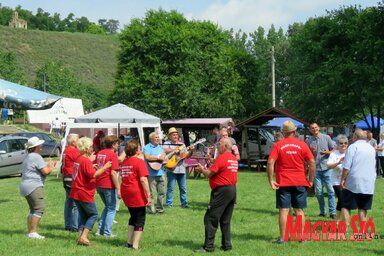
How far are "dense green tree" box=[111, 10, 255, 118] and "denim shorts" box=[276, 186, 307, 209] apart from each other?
23241 mm

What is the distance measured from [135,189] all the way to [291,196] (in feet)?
7.40

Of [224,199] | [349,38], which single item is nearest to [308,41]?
[349,38]

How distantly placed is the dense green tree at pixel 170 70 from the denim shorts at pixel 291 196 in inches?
915

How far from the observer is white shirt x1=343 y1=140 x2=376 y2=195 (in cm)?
824

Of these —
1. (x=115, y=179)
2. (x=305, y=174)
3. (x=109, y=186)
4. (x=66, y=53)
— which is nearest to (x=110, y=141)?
(x=115, y=179)

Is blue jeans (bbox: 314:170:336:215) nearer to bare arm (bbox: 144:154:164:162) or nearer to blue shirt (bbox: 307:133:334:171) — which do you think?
blue shirt (bbox: 307:133:334:171)

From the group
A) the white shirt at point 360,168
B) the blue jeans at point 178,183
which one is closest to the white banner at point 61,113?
the blue jeans at point 178,183

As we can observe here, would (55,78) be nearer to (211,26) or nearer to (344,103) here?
(211,26)

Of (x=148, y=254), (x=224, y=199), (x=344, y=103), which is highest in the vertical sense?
(x=344, y=103)

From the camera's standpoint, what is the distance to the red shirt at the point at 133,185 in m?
7.72

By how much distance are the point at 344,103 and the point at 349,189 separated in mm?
20361

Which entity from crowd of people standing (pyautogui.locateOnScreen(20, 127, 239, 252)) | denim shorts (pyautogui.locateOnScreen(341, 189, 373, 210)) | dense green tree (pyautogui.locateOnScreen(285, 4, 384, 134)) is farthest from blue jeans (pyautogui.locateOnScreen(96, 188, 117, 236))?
dense green tree (pyautogui.locateOnScreen(285, 4, 384, 134))

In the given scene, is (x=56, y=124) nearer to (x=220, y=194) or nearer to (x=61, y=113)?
(x=61, y=113)

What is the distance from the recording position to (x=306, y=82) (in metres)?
31.2
